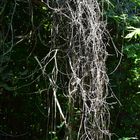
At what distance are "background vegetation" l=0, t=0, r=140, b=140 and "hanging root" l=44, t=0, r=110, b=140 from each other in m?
0.80

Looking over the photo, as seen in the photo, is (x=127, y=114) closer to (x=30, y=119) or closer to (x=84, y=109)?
(x=30, y=119)

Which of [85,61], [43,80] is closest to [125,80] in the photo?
[43,80]

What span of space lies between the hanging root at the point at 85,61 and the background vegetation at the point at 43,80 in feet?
2.62

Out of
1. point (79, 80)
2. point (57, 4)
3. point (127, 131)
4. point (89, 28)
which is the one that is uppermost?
point (57, 4)

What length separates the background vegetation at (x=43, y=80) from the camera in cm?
315

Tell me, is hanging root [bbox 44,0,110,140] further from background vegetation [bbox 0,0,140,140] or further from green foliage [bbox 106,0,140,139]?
green foliage [bbox 106,0,140,139]

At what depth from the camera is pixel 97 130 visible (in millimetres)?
2189

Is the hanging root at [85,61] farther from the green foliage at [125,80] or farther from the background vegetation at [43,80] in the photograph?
the green foliage at [125,80]

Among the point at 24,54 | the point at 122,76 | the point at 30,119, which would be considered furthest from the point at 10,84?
the point at 122,76

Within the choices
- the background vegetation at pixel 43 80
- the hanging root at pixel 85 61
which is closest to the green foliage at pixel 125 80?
the background vegetation at pixel 43 80

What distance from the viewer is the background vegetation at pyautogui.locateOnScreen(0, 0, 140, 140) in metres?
3.15

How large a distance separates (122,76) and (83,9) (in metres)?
1.28

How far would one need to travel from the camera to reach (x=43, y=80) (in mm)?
3270

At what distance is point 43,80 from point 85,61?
113cm
